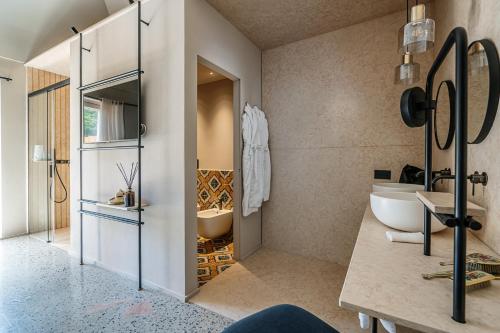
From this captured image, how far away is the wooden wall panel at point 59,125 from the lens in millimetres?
3760

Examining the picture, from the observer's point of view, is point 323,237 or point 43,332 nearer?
point 43,332

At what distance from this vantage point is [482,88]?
3.50 ft

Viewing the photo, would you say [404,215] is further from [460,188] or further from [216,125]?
[216,125]

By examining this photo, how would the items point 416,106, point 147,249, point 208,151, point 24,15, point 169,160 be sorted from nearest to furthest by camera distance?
point 416,106, point 169,160, point 147,249, point 24,15, point 208,151

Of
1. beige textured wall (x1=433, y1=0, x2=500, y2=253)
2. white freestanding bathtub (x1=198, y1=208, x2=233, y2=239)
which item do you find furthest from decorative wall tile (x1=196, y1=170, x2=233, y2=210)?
beige textured wall (x1=433, y1=0, x2=500, y2=253)

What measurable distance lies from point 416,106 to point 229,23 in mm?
2332

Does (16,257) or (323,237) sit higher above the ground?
(323,237)

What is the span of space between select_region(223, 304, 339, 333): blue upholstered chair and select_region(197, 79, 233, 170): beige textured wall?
337 centimetres

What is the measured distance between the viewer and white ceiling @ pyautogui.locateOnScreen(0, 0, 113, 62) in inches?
117

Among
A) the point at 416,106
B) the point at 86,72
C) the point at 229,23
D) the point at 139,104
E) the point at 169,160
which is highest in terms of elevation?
the point at 229,23

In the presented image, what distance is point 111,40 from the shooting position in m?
2.51

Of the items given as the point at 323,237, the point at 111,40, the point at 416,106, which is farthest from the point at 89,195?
the point at 416,106

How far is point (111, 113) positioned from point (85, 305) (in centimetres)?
181

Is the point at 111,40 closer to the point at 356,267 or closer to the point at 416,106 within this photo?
the point at 416,106
